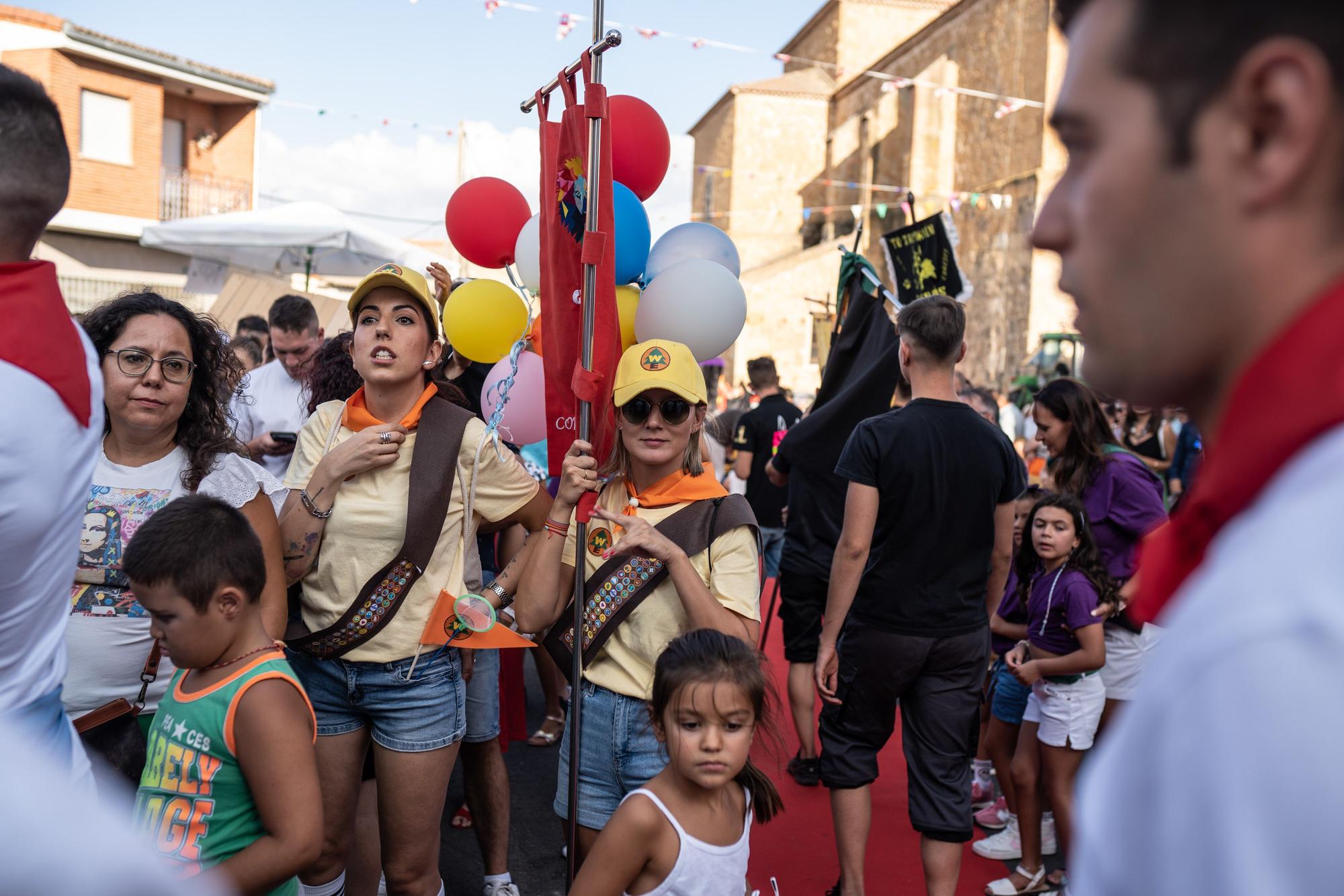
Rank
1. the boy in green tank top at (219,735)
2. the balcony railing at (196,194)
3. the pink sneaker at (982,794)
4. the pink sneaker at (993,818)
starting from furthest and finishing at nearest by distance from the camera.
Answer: the balcony railing at (196,194), the pink sneaker at (982,794), the pink sneaker at (993,818), the boy in green tank top at (219,735)

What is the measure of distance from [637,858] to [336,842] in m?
1.06

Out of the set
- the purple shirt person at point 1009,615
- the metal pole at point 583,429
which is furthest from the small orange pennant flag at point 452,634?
the purple shirt person at point 1009,615

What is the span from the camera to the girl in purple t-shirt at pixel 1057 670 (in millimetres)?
3699

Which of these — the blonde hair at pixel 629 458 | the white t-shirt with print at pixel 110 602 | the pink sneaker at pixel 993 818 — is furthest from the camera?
the pink sneaker at pixel 993 818

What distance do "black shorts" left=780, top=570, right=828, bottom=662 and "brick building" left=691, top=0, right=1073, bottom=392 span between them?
24.7 ft

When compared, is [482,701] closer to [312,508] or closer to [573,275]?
[312,508]

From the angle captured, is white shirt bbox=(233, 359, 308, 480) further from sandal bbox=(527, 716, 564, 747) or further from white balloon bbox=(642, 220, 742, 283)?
white balloon bbox=(642, 220, 742, 283)

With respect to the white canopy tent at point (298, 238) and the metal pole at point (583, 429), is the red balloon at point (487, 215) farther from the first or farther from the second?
the white canopy tent at point (298, 238)

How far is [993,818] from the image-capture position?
4.51 metres

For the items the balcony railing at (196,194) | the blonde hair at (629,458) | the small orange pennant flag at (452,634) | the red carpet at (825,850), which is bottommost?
the red carpet at (825,850)

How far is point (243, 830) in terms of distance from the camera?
6.29ft

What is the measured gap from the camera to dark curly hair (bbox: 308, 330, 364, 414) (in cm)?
361

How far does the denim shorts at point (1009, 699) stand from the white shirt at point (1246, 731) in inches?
148

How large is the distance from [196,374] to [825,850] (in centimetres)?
310
